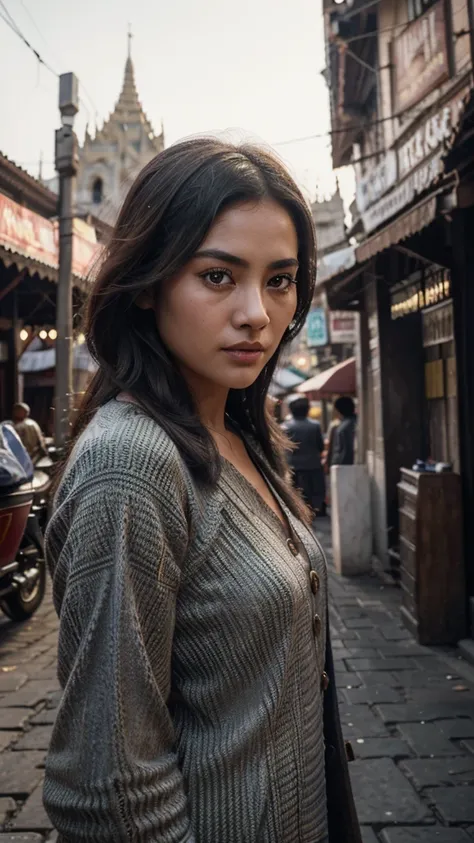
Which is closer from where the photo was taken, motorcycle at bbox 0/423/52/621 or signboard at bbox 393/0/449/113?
motorcycle at bbox 0/423/52/621

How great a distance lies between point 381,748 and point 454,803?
595mm

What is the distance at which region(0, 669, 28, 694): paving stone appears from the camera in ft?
15.7

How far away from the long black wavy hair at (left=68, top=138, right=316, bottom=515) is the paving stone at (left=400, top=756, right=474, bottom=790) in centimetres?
289

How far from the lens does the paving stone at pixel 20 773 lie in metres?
3.38

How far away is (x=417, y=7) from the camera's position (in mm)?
8273

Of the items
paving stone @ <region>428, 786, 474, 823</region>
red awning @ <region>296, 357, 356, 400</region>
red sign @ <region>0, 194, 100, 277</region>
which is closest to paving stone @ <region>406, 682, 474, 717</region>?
paving stone @ <region>428, 786, 474, 823</region>

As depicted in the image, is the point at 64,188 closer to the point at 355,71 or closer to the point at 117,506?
the point at 355,71

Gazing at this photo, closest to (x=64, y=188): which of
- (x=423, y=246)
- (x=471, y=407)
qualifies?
(x=423, y=246)

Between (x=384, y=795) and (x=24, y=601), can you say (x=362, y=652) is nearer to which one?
(x=384, y=795)

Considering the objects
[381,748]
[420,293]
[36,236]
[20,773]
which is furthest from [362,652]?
[36,236]

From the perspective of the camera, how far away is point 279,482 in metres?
1.56

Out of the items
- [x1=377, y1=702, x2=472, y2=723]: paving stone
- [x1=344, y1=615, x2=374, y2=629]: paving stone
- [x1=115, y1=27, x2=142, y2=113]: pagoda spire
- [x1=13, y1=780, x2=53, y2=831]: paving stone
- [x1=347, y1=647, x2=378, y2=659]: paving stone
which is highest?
[x1=115, y1=27, x2=142, y2=113]: pagoda spire

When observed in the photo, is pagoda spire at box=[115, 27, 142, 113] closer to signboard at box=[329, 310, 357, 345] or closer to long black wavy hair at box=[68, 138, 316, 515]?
signboard at box=[329, 310, 357, 345]

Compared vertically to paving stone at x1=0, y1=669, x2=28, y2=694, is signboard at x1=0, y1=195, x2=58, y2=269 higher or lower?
higher
